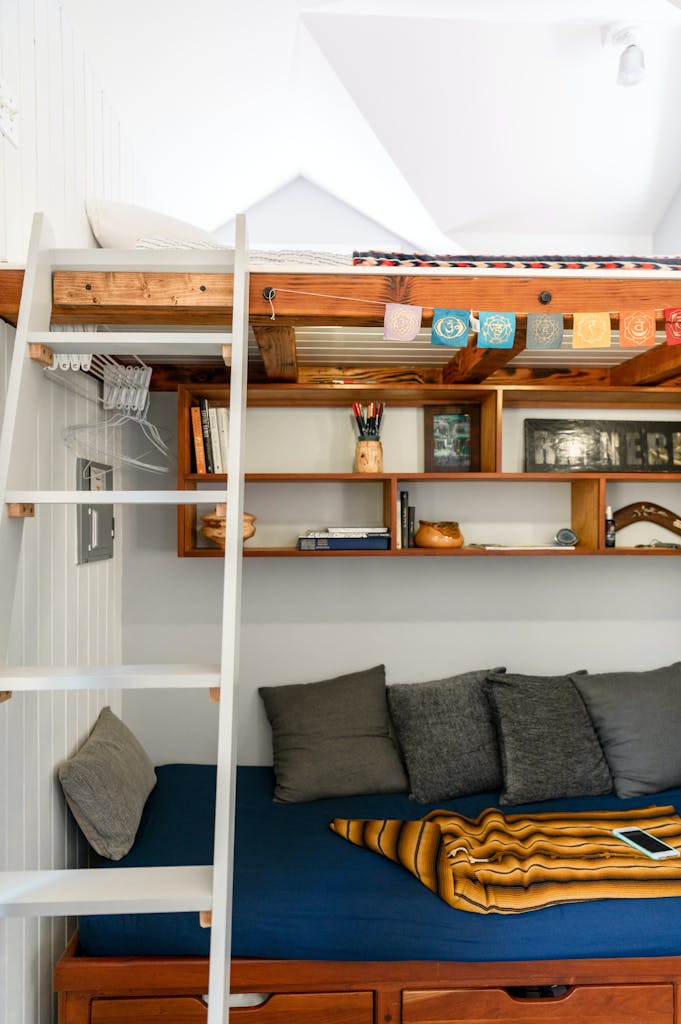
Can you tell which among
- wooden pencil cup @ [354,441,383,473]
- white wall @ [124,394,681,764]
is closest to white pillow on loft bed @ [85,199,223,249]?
white wall @ [124,394,681,764]

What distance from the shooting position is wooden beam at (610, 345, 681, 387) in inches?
98.2

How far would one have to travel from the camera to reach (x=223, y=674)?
128 centimetres

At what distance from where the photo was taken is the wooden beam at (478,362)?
2.17 metres

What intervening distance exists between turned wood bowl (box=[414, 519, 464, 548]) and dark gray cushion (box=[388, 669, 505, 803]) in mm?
549

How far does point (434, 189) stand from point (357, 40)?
94cm

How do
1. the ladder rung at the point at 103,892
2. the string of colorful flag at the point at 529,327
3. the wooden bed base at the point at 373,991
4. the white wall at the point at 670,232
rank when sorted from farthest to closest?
the white wall at the point at 670,232 < the wooden bed base at the point at 373,991 < the string of colorful flag at the point at 529,327 < the ladder rung at the point at 103,892

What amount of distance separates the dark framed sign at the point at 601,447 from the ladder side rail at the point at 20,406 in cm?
213

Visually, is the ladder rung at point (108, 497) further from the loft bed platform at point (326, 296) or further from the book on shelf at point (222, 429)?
the book on shelf at point (222, 429)

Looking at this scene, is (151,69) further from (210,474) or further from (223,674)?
(223,674)

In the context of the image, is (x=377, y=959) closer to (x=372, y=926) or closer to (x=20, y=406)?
(x=372, y=926)

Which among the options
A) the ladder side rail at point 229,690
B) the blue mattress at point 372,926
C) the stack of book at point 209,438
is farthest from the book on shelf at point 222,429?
the blue mattress at point 372,926

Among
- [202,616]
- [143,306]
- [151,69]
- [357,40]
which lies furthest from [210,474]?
[357,40]

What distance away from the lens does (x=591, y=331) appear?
1.78 meters

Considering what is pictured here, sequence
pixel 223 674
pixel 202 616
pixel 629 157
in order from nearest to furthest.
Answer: pixel 223 674, pixel 202 616, pixel 629 157
